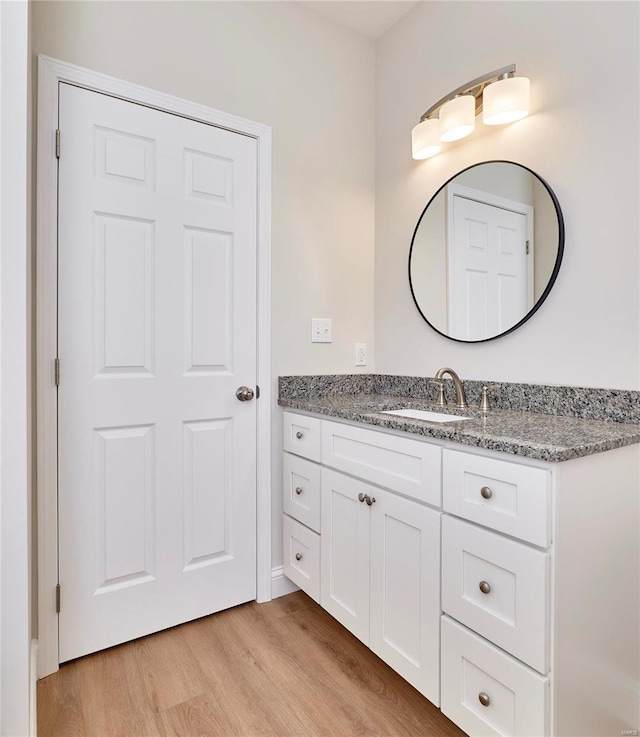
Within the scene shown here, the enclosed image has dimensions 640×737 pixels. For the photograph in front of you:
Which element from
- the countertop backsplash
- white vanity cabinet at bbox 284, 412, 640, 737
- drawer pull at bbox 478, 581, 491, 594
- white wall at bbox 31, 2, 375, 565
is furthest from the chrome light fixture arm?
drawer pull at bbox 478, 581, 491, 594

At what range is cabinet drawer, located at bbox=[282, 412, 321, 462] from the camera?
182cm

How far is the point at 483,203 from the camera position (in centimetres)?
182

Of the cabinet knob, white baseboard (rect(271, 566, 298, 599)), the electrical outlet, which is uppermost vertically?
the electrical outlet

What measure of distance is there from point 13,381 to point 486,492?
1.23 m

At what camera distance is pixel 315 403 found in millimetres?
1884

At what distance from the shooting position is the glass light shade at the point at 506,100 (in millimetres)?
1593

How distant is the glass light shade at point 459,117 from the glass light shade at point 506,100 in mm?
86

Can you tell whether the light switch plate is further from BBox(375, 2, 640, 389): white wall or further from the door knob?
the door knob

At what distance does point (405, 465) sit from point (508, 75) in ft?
4.67

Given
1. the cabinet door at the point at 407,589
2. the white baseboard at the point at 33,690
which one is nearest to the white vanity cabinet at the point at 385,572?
the cabinet door at the point at 407,589

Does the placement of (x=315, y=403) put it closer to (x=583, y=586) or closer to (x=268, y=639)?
(x=268, y=639)

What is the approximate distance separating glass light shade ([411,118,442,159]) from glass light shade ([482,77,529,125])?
0.27 metres

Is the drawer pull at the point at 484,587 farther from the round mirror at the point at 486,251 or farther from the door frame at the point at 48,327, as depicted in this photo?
the door frame at the point at 48,327

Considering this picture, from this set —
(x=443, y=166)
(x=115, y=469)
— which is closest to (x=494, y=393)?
(x=443, y=166)
